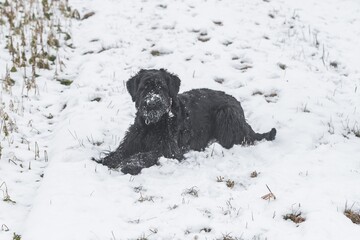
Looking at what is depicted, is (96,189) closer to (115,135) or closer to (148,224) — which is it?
(148,224)

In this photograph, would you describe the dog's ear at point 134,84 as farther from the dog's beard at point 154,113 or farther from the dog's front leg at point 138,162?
the dog's front leg at point 138,162

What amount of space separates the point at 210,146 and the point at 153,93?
1424 mm

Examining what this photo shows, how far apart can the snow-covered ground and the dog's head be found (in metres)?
0.82

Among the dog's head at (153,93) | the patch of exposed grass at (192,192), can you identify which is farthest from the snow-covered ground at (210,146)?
the dog's head at (153,93)

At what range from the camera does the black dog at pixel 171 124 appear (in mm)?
6621

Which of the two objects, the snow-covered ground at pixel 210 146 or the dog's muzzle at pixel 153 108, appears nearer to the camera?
the snow-covered ground at pixel 210 146

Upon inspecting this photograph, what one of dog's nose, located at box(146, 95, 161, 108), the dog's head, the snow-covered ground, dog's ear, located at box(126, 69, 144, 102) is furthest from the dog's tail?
dog's ear, located at box(126, 69, 144, 102)

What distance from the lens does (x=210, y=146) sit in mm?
7348

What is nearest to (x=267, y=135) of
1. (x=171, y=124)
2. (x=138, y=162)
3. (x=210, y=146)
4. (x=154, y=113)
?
(x=210, y=146)

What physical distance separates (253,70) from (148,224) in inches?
222

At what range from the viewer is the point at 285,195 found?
5656 mm

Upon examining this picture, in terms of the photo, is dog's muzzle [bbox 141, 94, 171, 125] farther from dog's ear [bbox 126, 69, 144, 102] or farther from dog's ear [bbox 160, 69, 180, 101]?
dog's ear [bbox 126, 69, 144, 102]

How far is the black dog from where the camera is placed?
662cm

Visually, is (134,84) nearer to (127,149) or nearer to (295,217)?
(127,149)
